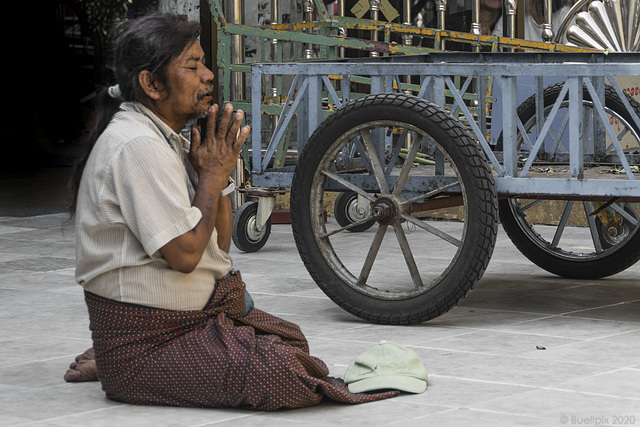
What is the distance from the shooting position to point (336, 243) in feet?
24.4

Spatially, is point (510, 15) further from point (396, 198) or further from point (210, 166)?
point (210, 166)

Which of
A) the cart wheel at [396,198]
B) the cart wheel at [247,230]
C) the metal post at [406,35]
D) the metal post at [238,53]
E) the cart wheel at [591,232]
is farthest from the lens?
the metal post at [406,35]

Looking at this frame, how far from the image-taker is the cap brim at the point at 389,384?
11.1 feet

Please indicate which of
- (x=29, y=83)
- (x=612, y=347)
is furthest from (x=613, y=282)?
(x=29, y=83)

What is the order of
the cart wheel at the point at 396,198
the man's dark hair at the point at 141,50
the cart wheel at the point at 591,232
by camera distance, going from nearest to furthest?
the man's dark hair at the point at 141,50, the cart wheel at the point at 396,198, the cart wheel at the point at 591,232

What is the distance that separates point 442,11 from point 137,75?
18.8ft

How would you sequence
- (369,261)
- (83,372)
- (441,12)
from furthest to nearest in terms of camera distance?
(441,12) → (369,261) → (83,372)

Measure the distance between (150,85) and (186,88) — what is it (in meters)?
0.11

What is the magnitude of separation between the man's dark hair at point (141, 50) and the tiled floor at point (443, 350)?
572 millimetres

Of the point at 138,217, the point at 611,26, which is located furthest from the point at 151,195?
the point at 611,26

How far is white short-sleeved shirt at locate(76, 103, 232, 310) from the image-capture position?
319cm

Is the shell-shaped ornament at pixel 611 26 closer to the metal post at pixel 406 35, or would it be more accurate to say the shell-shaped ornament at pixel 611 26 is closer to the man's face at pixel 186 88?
the metal post at pixel 406 35

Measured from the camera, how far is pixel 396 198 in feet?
15.1

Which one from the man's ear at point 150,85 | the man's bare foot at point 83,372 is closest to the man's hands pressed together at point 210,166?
the man's ear at point 150,85
